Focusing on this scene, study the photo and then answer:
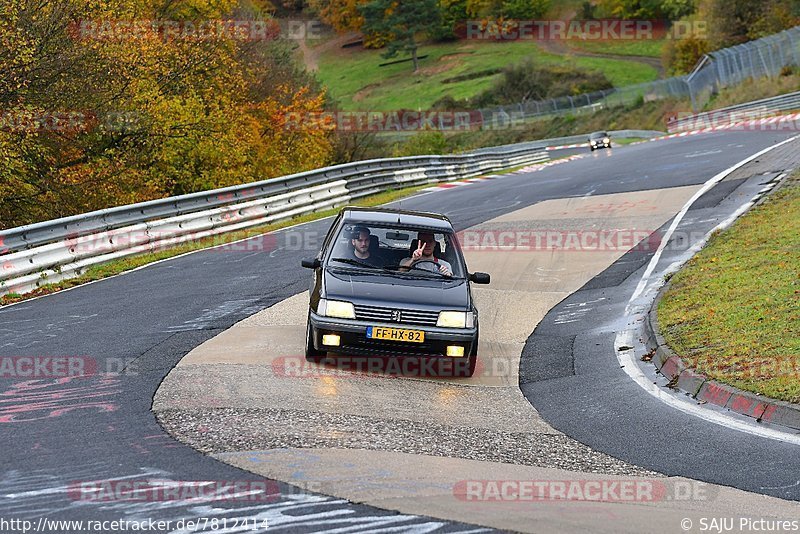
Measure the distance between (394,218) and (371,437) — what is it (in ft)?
15.0

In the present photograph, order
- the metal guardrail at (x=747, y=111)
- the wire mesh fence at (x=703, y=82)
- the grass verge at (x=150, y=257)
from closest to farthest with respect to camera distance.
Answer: the grass verge at (x=150, y=257) → the metal guardrail at (x=747, y=111) → the wire mesh fence at (x=703, y=82)

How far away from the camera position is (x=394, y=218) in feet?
42.4

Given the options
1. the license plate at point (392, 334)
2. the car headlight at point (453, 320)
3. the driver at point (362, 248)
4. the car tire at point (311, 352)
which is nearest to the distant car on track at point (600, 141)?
the driver at point (362, 248)

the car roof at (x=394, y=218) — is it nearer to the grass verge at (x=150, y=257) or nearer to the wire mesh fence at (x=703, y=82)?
the grass verge at (x=150, y=257)

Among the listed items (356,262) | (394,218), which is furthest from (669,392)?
(394,218)

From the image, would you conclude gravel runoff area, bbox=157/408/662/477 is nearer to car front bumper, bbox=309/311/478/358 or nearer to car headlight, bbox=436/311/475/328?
car front bumper, bbox=309/311/478/358

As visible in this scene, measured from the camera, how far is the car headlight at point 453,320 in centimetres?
1141

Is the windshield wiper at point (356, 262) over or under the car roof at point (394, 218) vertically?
under

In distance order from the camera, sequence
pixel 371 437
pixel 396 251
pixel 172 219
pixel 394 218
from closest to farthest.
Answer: pixel 371 437 → pixel 396 251 → pixel 394 218 → pixel 172 219

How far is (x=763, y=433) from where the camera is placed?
9148 mm

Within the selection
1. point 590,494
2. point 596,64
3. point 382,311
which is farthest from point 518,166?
point 596,64

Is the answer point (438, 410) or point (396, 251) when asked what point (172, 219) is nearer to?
point (396, 251)

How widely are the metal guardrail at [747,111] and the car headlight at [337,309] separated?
147 ft

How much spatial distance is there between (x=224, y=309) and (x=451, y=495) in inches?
321
